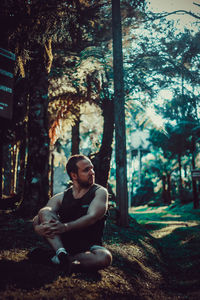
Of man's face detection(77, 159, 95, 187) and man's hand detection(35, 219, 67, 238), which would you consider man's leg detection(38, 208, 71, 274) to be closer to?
man's hand detection(35, 219, 67, 238)

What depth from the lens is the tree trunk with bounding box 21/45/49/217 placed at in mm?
8414

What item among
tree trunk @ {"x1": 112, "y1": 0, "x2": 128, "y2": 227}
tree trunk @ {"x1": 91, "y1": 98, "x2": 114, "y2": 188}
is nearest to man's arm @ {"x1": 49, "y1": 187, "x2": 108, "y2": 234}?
tree trunk @ {"x1": 112, "y1": 0, "x2": 128, "y2": 227}

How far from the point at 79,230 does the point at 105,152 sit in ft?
30.9

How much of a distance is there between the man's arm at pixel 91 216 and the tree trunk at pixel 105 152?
880cm

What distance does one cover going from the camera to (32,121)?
886 cm

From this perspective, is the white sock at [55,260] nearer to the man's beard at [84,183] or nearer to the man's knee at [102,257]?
the man's knee at [102,257]

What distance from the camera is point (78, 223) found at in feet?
12.3

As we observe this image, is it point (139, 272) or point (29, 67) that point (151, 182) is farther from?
point (139, 272)

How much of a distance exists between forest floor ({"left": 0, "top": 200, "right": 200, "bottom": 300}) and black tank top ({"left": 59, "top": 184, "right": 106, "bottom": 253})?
40 centimetres

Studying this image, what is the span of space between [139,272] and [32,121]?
570 centimetres

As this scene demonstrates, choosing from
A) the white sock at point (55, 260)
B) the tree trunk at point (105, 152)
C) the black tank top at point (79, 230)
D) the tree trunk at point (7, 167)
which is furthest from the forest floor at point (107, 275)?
the tree trunk at point (7, 167)

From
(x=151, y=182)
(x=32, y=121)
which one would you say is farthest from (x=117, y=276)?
(x=151, y=182)

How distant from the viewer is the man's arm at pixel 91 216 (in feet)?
12.1

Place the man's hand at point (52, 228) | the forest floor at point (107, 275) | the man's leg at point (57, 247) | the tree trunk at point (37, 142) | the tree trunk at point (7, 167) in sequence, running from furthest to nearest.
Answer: the tree trunk at point (7, 167) < the tree trunk at point (37, 142) < the man's hand at point (52, 228) < the man's leg at point (57, 247) < the forest floor at point (107, 275)
